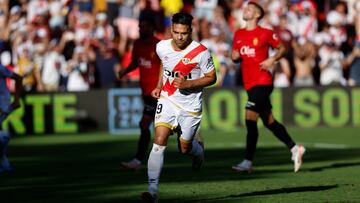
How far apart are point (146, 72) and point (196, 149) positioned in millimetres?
3888

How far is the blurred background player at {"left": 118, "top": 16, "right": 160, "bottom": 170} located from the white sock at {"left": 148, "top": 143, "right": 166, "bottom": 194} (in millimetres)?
4821

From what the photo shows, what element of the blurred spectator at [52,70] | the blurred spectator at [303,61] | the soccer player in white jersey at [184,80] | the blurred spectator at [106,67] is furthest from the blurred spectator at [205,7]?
the soccer player in white jersey at [184,80]

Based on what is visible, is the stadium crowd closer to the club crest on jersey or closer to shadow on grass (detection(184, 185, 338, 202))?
shadow on grass (detection(184, 185, 338, 202))

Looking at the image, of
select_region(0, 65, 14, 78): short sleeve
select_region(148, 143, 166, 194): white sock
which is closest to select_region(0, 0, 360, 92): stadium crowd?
select_region(0, 65, 14, 78): short sleeve

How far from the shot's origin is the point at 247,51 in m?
15.1

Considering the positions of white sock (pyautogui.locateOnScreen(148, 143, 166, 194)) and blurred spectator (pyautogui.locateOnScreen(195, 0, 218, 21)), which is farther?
blurred spectator (pyautogui.locateOnScreen(195, 0, 218, 21))

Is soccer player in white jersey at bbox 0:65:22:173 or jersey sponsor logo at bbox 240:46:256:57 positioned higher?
jersey sponsor logo at bbox 240:46:256:57

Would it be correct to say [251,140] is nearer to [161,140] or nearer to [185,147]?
[185,147]

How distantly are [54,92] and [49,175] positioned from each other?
36.3ft

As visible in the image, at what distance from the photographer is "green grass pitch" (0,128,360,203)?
1181cm

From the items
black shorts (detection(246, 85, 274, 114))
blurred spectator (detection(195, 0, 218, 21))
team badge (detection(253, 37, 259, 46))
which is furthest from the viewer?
blurred spectator (detection(195, 0, 218, 21))

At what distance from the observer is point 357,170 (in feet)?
48.6

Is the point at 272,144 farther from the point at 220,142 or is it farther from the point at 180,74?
the point at 180,74

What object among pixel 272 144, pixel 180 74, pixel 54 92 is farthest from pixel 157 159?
pixel 54 92
